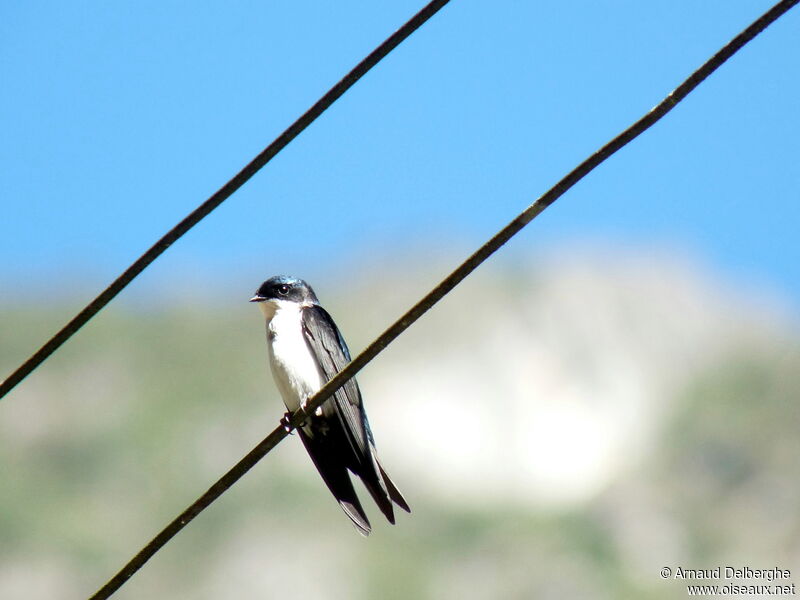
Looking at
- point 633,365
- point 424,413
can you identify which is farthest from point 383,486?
point 633,365

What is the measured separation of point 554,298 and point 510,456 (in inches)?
1009

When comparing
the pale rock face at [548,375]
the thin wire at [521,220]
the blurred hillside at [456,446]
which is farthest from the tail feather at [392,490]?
the pale rock face at [548,375]

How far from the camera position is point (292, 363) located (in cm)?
801

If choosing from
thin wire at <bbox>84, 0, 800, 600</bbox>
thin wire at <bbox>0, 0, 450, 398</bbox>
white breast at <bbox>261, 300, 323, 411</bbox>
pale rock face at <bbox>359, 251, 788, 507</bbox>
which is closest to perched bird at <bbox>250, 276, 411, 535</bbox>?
white breast at <bbox>261, 300, 323, 411</bbox>

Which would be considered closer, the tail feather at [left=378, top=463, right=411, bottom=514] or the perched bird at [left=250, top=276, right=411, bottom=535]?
the tail feather at [left=378, top=463, right=411, bottom=514]

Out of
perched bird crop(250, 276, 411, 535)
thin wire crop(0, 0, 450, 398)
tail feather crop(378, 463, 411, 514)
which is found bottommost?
tail feather crop(378, 463, 411, 514)

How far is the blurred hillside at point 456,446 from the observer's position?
352ft

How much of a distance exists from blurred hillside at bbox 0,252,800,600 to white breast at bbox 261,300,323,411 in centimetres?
8574

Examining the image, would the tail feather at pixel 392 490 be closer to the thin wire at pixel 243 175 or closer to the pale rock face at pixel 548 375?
the thin wire at pixel 243 175

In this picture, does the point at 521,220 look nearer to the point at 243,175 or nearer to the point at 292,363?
the point at 243,175

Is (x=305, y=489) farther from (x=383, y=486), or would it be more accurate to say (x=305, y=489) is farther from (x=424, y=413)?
(x=383, y=486)

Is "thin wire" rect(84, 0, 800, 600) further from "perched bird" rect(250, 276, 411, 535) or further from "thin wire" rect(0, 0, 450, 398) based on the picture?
"perched bird" rect(250, 276, 411, 535)

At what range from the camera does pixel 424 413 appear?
117m

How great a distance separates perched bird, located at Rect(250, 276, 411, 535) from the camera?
7.47 metres
